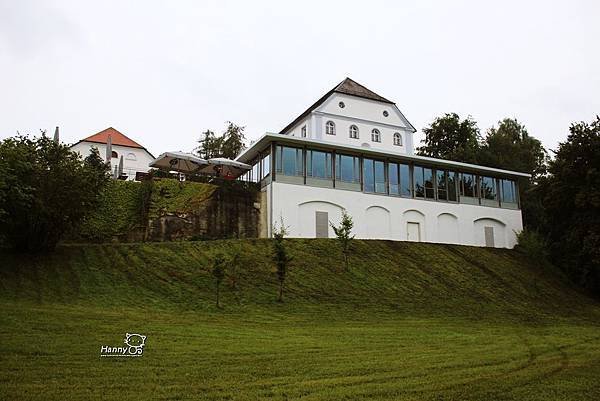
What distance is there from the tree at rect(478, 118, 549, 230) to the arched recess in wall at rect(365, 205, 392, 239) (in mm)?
13045

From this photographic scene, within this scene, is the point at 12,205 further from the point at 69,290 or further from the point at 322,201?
the point at 322,201

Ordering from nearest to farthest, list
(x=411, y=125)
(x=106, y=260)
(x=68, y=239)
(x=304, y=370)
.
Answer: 1. (x=304, y=370)
2. (x=106, y=260)
3. (x=68, y=239)
4. (x=411, y=125)

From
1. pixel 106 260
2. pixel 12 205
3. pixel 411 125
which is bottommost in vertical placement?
pixel 106 260

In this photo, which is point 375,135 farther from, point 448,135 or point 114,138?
point 114,138

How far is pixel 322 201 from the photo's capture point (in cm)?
3117

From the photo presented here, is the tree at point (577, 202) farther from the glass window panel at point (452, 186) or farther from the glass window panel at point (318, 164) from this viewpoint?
the glass window panel at point (318, 164)

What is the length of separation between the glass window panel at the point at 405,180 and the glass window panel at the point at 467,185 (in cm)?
414

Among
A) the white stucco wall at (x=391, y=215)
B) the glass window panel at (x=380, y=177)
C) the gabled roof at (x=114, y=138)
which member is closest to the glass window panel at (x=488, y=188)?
the white stucco wall at (x=391, y=215)

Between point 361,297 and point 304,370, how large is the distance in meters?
11.1

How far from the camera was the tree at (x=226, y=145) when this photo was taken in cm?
4988

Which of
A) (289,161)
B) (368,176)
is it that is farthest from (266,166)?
(368,176)

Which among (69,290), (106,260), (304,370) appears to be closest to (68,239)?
(106,260)

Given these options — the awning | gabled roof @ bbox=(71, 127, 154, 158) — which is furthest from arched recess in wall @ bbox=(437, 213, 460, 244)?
gabled roof @ bbox=(71, 127, 154, 158)

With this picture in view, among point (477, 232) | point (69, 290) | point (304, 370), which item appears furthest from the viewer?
point (477, 232)
